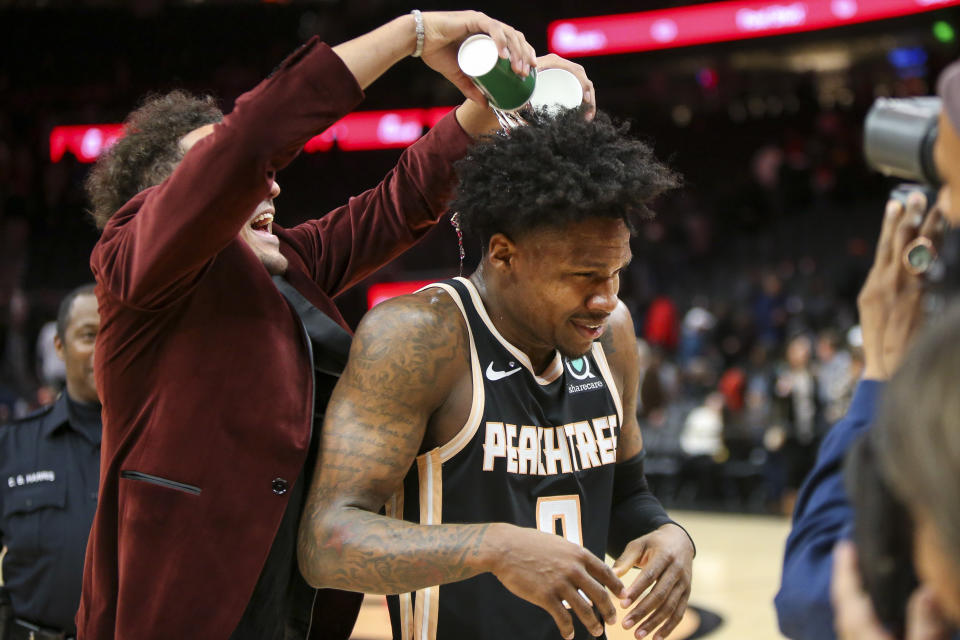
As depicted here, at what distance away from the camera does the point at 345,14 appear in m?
16.5

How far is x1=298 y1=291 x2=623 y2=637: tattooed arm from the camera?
5.92ft

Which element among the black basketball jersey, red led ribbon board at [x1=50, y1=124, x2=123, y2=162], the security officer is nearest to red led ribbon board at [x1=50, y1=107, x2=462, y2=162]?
red led ribbon board at [x1=50, y1=124, x2=123, y2=162]

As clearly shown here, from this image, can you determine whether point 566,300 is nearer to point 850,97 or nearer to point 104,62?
point 850,97

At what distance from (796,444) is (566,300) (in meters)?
8.70

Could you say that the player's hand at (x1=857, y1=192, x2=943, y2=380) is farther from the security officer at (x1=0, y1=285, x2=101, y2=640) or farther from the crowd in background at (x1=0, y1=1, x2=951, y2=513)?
the crowd in background at (x1=0, y1=1, x2=951, y2=513)

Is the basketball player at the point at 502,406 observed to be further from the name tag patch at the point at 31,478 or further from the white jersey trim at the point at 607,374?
the name tag patch at the point at 31,478

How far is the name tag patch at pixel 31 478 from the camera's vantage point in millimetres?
3523

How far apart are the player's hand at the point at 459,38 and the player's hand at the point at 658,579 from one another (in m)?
1.09

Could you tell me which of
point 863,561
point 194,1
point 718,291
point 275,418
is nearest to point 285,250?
point 275,418

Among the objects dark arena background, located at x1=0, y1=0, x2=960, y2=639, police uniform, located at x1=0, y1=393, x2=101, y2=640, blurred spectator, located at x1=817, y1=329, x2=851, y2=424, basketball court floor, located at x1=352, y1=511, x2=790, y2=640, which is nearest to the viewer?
police uniform, located at x1=0, y1=393, x2=101, y2=640

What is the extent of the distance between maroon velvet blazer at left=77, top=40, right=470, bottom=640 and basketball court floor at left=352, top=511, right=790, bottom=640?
1555 millimetres

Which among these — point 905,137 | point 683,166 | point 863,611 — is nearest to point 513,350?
point 905,137

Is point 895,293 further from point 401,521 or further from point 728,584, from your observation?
point 728,584

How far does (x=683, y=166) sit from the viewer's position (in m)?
17.4
